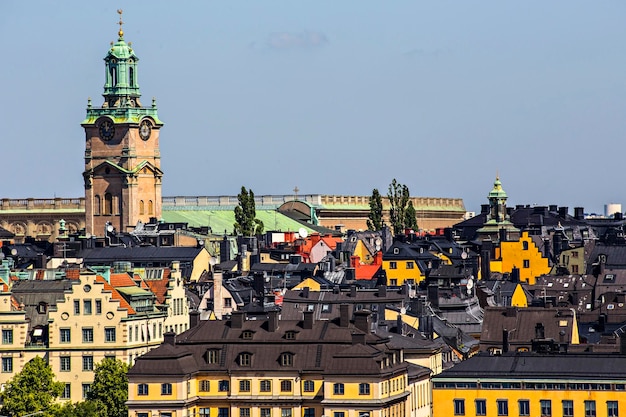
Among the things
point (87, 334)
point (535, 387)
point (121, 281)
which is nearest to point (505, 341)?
point (535, 387)

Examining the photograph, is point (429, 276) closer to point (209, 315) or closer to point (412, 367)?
point (209, 315)

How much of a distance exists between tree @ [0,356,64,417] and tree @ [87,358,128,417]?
86.5 inches

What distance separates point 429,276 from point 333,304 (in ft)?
111

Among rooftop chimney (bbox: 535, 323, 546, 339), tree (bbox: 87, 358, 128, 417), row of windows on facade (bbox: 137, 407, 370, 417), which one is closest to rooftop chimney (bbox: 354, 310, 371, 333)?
row of windows on facade (bbox: 137, 407, 370, 417)

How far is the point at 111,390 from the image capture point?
13425 centimetres

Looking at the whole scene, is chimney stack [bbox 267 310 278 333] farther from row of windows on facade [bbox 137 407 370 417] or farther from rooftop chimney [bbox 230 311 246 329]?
row of windows on facade [bbox 137 407 370 417]

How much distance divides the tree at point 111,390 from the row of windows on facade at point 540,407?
1892cm

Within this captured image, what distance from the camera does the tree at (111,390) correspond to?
133m

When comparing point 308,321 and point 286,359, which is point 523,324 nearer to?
point 308,321

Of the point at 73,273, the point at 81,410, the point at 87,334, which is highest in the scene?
the point at 73,273

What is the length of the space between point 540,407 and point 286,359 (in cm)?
1297

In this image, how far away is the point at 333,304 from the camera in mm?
154375

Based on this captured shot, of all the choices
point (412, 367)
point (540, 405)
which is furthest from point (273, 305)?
point (540, 405)

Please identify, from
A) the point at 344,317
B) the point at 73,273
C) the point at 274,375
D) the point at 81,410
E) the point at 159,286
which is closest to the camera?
the point at 274,375
